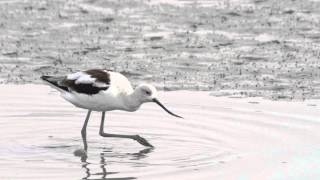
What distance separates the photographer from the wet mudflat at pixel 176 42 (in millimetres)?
14289

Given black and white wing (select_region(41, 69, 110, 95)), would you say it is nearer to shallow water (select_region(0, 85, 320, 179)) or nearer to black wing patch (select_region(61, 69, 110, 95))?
black wing patch (select_region(61, 69, 110, 95))

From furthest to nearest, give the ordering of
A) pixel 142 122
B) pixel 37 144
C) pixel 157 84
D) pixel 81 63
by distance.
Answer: pixel 81 63 < pixel 157 84 < pixel 142 122 < pixel 37 144

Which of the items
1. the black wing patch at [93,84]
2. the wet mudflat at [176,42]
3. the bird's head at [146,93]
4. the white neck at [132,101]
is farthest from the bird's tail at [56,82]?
the wet mudflat at [176,42]

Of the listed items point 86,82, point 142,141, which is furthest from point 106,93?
point 142,141

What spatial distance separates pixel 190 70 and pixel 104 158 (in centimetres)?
470

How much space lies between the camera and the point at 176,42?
1636 centimetres

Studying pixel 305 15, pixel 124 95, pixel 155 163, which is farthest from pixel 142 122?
pixel 305 15

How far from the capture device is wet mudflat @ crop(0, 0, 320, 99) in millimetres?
14289

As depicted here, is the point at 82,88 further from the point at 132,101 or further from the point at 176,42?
the point at 176,42

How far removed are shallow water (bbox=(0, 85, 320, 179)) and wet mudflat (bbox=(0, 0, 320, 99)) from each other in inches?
34.8

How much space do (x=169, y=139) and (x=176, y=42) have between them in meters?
5.43

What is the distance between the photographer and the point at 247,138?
36.2 feet

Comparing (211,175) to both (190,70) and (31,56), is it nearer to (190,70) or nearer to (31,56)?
(190,70)

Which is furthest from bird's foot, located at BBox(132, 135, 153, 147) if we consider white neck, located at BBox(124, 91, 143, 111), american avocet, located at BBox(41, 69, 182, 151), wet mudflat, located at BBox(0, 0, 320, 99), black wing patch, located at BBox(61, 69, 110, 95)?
wet mudflat, located at BBox(0, 0, 320, 99)
